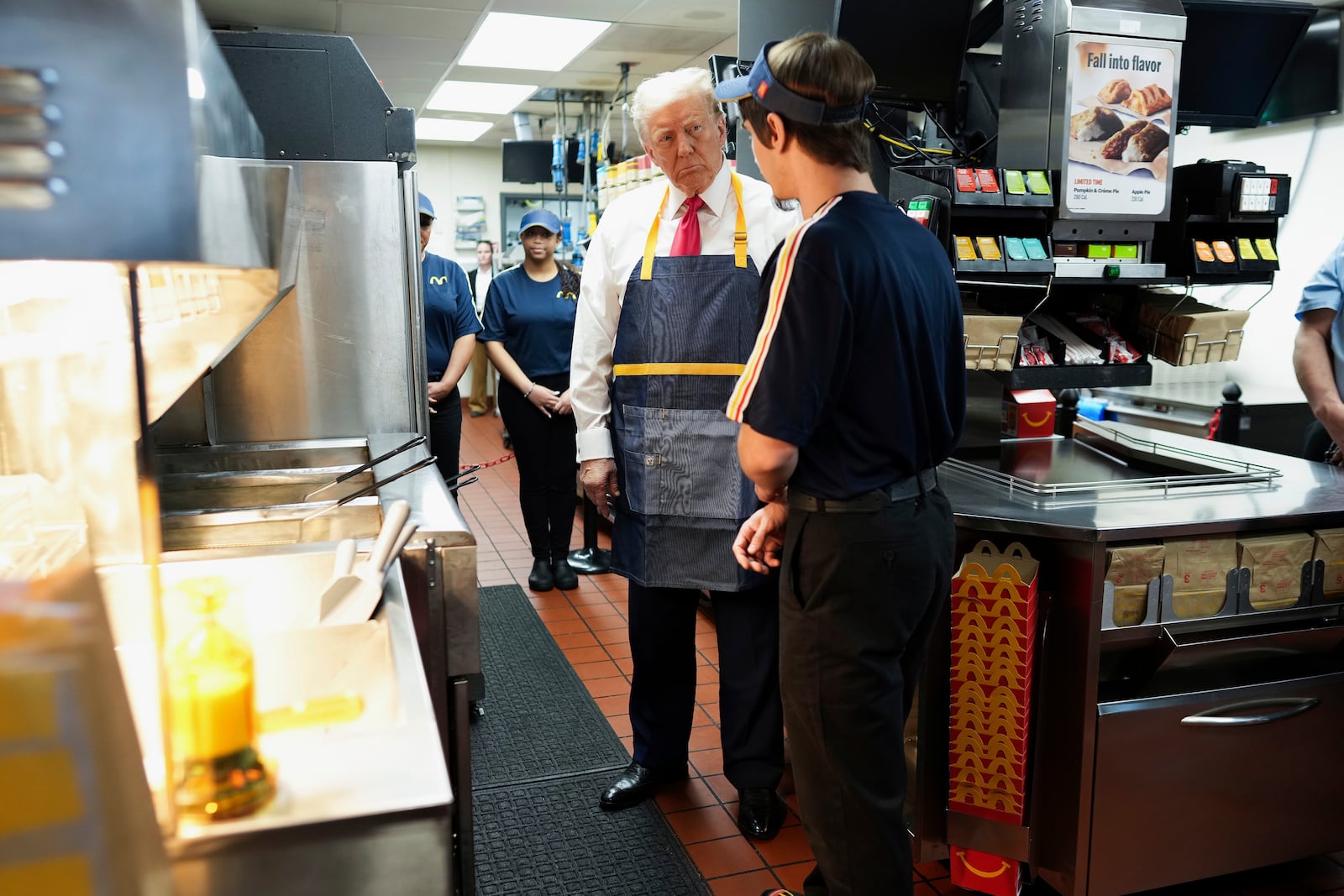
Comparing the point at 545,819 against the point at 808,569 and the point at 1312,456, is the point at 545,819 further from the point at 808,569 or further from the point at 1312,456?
the point at 1312,456

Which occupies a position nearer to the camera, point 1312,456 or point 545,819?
point 545,819

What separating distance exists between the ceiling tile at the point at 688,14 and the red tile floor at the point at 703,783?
3201 millimetres

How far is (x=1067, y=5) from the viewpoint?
2.41m

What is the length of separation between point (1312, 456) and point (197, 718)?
3.61m

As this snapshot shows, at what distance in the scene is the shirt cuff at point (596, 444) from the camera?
2555 millimetres

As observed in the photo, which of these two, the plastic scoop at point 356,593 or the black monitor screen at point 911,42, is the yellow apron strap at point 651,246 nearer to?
the black monitor screen at point 911,42

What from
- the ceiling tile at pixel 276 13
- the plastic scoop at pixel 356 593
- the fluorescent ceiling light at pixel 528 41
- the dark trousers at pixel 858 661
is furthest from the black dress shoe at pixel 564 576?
the ceiling tile at pixel 276 13

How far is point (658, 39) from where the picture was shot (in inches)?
277

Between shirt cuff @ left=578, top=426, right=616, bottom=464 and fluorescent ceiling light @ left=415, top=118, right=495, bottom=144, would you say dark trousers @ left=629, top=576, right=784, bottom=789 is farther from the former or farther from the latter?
fluorescent ceiling light @ left=415, top=118, right=495, bottom=144

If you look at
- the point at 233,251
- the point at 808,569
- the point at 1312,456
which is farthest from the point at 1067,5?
the point at 233,251

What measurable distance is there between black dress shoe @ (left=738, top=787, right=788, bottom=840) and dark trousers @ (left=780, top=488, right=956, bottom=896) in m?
0.68

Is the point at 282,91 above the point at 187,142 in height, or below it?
above

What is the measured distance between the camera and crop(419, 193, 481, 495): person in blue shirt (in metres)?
4.29

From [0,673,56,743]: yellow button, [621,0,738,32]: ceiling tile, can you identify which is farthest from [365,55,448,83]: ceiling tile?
[0,673,56,743]: yellow button
